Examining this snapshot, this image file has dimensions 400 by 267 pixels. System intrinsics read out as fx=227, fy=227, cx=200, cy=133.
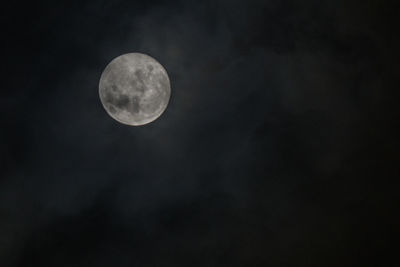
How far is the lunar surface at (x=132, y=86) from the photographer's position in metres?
9.06

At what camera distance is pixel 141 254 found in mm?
11250

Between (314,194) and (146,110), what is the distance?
27.4 feet

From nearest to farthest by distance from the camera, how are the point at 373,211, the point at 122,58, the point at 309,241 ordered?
the point at 122,58 < the point at 373,211 < the point at 309,241

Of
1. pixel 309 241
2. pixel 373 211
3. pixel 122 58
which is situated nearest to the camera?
pixel 122 58

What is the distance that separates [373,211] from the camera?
10125 mm

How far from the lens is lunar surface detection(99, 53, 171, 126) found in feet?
29.7

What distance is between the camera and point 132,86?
908cm

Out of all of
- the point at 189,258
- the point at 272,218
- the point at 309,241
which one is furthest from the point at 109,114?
the point at 309,241

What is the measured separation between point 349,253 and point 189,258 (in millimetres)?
7582

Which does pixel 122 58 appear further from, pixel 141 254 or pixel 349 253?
pixel 349 253

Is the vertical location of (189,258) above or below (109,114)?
below

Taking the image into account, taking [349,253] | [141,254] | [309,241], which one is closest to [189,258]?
[141,254]

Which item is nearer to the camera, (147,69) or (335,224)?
(147,69)

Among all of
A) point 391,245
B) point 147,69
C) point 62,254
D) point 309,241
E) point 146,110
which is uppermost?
point 147,69
